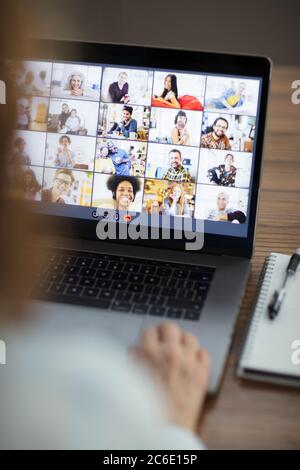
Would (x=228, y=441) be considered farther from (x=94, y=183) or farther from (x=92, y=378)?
(x=94, y=183)

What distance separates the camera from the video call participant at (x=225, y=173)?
1066mm

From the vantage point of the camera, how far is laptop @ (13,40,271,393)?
1.04 meters

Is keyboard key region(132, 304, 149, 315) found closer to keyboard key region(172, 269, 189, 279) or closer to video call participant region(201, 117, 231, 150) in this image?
keyboard key region(172, 269, 189, 279)

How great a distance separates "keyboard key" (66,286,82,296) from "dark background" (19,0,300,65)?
217cm

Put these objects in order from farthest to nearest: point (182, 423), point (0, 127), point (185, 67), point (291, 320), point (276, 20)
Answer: point (276, 20), point (185, 67), point (291, 320), point (182, 423), point (0, 127)

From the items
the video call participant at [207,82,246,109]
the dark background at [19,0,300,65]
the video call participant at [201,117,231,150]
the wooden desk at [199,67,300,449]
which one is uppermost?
the dark background at [19,0,300,65]

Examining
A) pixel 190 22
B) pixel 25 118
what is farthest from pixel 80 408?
pixel 190 22

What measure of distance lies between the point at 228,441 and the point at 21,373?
0.28 meters

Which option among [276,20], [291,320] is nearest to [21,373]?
[291,320]

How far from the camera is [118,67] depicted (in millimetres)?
1093

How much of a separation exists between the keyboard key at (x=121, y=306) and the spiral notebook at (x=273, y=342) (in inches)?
6.8

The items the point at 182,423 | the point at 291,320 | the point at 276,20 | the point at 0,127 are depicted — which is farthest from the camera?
the point at 276,20

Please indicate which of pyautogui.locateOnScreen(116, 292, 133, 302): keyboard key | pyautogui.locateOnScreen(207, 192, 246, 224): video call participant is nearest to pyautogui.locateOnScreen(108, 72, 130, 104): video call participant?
pyautogui.locateOnScreen(207, 192, 246, 224): video call participant

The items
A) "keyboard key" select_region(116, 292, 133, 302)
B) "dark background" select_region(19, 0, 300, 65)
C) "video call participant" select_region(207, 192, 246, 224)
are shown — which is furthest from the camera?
"dark background" select_region(19, 0, 300, 65)
